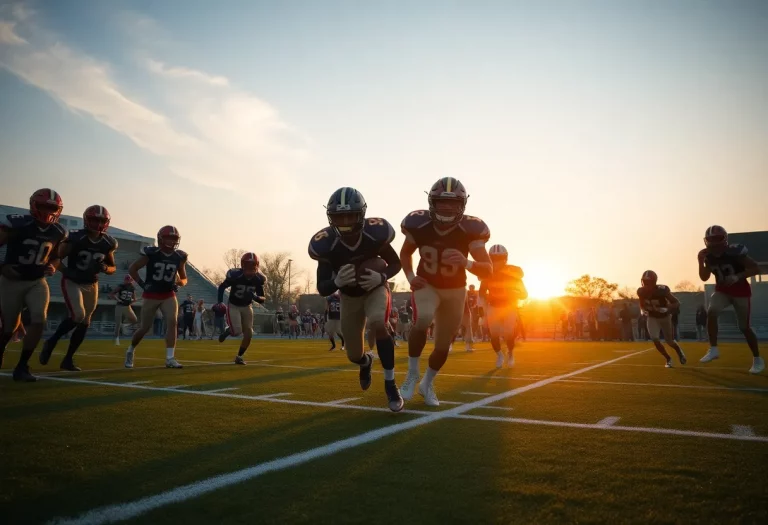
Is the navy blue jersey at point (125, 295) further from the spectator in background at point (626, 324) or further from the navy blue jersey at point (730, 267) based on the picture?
the spectator in background at point (626, 324)

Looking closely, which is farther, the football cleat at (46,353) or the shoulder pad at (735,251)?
the shoulder pad at (735,251)

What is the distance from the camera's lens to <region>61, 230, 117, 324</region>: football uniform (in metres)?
8.66

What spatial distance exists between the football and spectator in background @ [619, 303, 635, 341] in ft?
89.1

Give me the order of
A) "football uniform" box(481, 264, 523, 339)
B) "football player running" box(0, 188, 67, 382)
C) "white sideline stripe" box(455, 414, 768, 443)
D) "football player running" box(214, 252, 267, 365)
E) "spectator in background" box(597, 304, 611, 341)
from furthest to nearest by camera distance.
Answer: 1. "spectator in background" box(597, 304, 611, 341)
2. "football player running" box(214, 252, 267, 365)
3. "football uniform" box(481, 264, 523, 339)
4. "football player running" box(0, 188, 67, 382)
5. "white sideline stripe" box(455, 414, 768, 443)

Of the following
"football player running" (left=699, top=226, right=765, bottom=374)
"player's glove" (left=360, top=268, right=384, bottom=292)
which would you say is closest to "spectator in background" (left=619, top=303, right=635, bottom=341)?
"football player running" (left=699, top=226, right=765, bottom=374)

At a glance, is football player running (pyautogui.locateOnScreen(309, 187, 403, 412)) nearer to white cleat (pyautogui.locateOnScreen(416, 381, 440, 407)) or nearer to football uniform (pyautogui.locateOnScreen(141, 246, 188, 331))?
white cleat (pyautogui.locateOnScreen(416, 381, 440, 407))

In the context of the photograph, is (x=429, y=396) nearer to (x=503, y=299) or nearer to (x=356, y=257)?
(x=356, y=257)

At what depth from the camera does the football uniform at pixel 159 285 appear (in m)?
10.0

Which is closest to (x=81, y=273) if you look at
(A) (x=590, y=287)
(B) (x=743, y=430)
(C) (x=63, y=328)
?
(C) (x=63, y=328)

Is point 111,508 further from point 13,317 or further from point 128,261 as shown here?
point 128,261

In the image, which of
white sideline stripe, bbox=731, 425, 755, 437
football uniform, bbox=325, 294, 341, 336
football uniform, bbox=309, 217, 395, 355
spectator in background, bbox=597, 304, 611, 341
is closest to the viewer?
white sideline stripe, bbox=731, 425, 755, 437

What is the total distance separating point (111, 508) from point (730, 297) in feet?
34.6

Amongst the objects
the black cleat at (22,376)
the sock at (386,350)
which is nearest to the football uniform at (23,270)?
the black cleat at (22,376)

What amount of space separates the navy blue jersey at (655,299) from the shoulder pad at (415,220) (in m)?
7.15
